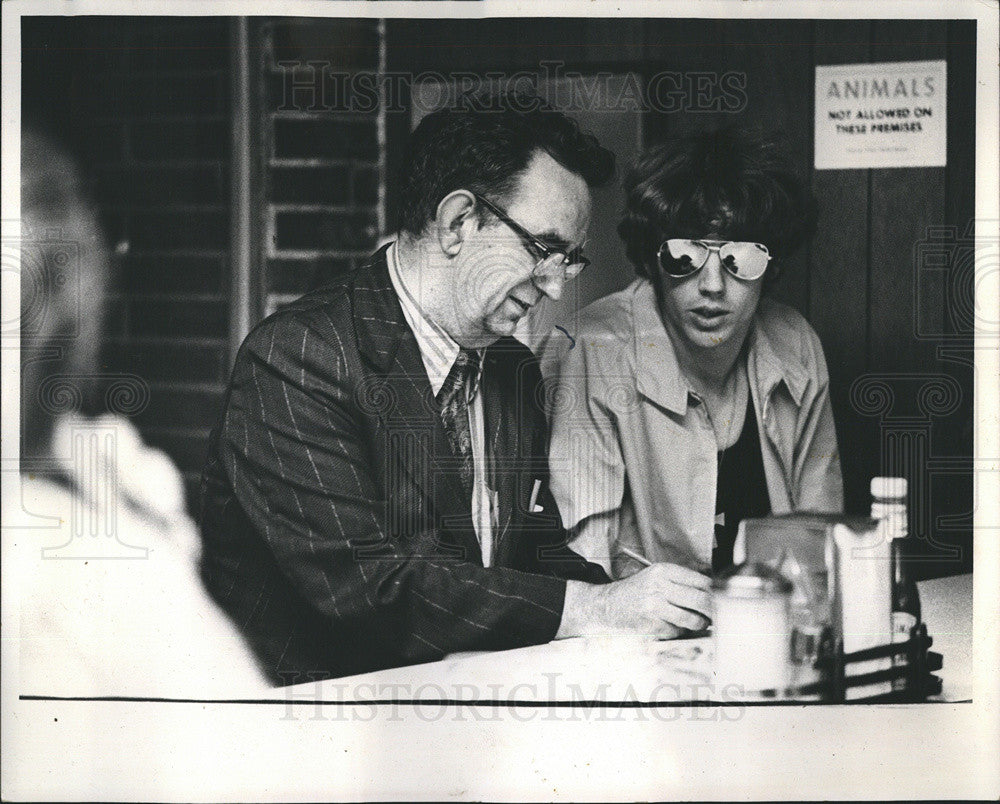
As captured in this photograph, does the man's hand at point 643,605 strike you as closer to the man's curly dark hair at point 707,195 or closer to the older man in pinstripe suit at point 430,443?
the older man in pinstripe suit at point 430,443

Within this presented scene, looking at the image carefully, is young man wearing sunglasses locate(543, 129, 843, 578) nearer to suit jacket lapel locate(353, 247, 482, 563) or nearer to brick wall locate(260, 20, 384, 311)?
suit jacket lapel locate(353, 247, 482, 563)

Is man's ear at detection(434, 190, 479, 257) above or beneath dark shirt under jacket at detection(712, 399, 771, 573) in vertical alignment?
above

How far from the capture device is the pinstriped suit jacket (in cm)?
249

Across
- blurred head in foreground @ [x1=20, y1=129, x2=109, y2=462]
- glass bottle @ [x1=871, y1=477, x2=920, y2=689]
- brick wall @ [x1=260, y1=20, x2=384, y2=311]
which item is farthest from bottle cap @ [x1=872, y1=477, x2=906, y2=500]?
blurred head in foreground @ [x1=20, y1=129, x2=109, y2=462]

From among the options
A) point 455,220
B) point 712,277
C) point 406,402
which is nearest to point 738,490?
point 712,277

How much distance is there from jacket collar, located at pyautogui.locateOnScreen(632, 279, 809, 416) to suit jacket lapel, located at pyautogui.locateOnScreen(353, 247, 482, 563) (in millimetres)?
494

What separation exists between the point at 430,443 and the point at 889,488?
1.08 metres

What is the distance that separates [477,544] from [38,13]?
1622 mm

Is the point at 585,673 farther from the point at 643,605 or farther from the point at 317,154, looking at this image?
the point at 317,154

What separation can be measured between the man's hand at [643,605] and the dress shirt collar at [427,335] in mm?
575

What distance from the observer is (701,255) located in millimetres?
2521

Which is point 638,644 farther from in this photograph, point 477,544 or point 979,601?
point 979,601

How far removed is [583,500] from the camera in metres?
2.55

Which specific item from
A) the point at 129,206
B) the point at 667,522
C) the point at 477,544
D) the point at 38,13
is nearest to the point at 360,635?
the point at 477,544
